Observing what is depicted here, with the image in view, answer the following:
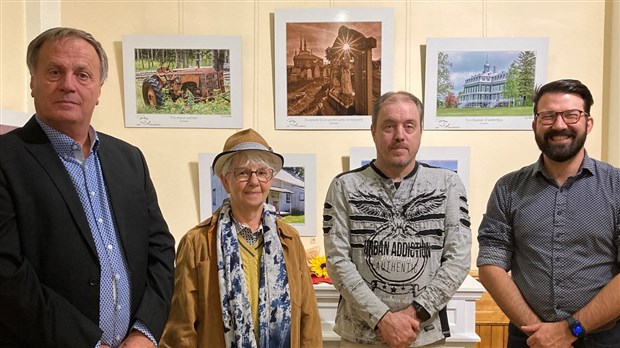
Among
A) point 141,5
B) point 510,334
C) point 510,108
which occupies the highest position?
point 141,5

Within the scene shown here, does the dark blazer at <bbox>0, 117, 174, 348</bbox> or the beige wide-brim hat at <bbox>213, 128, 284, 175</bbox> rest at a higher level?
the beige wide-brim hat at <bbox>213, 128, 284, 175</bbox>

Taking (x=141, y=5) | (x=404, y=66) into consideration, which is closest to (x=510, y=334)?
(x=404, y=66)

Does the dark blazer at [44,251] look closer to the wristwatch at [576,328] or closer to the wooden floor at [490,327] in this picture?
the wristwatch at [576,328]

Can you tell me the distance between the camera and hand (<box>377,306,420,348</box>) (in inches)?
63.0

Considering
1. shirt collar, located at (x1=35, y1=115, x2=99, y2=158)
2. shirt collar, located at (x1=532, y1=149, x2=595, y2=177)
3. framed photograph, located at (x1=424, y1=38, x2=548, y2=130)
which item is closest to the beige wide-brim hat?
shirt collar, located at (x1=35, y1=115, x2=99, y2=158)

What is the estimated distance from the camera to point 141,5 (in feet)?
8.43

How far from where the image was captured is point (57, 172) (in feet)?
3.85

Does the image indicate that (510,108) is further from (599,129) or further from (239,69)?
(239,69)

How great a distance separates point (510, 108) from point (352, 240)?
129 centimetres

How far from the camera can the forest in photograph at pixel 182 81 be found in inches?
100

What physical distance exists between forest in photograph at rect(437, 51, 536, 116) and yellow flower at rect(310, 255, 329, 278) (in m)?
0.92

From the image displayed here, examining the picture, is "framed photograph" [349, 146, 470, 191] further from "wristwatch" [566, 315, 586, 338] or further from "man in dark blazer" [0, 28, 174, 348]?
"man in dark blazer" [0, 28, 174, 348]

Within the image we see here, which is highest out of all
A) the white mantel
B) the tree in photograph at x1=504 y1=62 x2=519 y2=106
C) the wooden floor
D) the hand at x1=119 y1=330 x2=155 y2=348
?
the tree in photograph at x1=504 y1=62 x2=519 y2=106

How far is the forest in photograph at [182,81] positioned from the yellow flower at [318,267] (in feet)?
2.74
